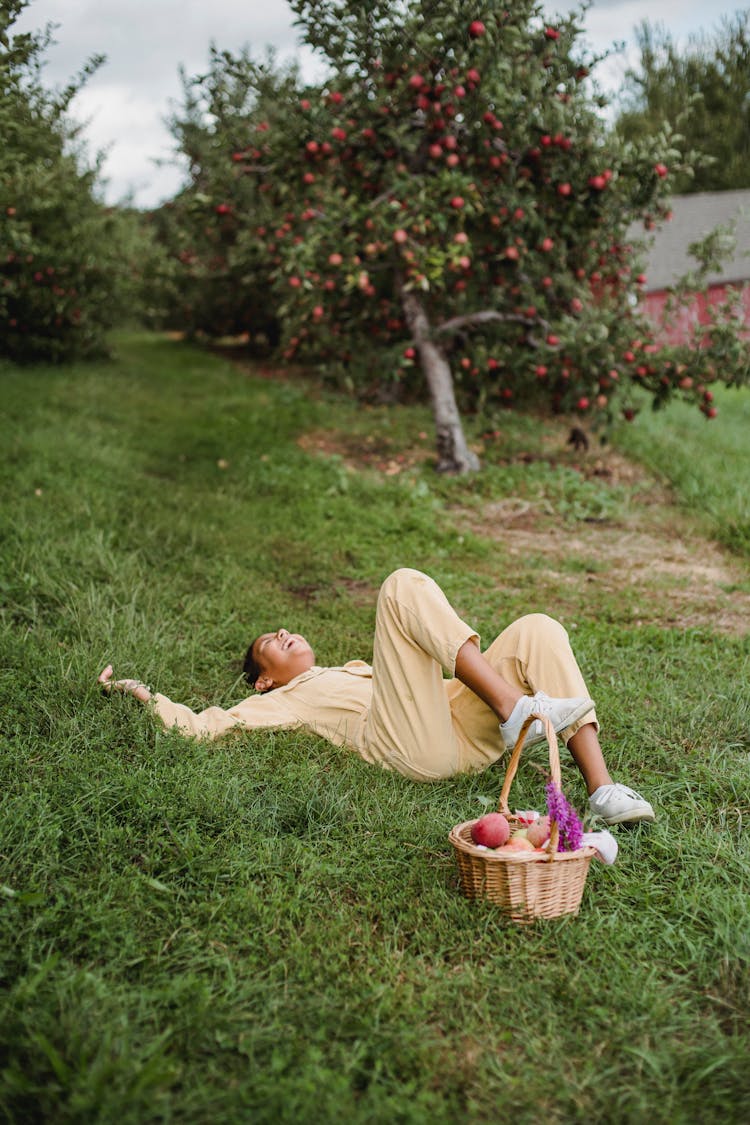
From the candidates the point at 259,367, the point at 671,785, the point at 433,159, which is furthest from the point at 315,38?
the point at 259,367

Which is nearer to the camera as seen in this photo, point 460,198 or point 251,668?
point 251,668

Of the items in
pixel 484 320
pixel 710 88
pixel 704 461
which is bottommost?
pixel 704 461

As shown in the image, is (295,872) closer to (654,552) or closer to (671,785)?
(671,785)

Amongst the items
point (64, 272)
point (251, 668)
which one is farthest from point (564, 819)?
point (64, 272)

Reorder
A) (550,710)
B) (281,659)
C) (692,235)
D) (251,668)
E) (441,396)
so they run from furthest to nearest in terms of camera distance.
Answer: (692,235) → (441,396) → (251,668) → (281,659) → (550,710)

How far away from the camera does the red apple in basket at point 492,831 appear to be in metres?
2.48

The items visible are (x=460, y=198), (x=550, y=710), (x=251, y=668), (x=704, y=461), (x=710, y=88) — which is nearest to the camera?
(x=550, y=710)

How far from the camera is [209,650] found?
14.5 ft

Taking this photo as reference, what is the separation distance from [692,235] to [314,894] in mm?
27557

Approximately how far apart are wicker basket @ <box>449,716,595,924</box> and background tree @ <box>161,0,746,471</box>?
5.17 meters

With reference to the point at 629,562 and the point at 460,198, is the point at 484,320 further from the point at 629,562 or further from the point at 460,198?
the point at 629,562

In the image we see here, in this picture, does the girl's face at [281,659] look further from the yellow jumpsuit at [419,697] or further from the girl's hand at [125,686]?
the girl's hand at [125,686]

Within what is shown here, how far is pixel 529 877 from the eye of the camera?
242cm

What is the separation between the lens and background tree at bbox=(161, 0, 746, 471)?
6.72m
